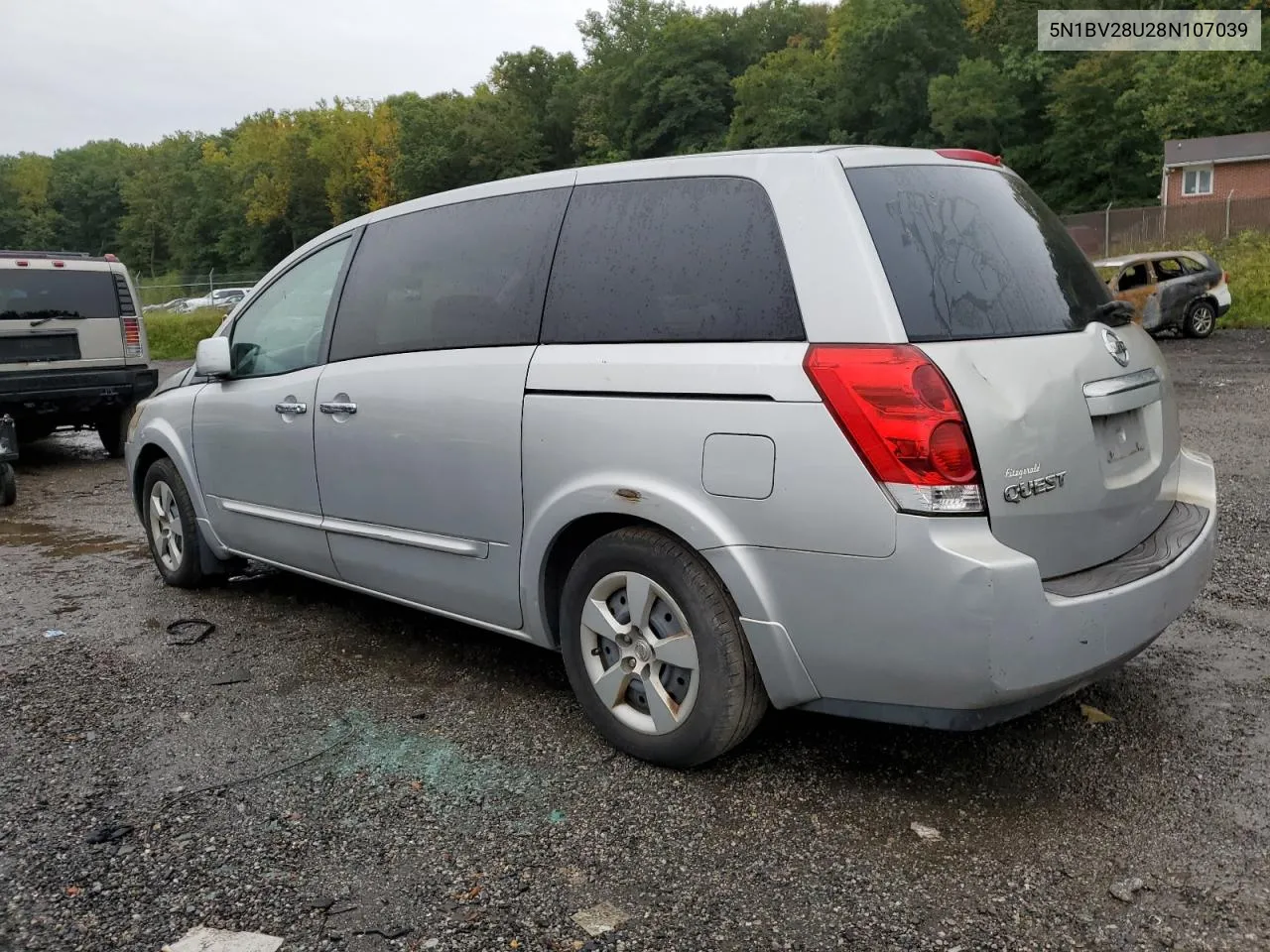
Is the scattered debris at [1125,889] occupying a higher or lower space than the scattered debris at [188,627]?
higher

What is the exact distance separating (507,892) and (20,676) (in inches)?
112

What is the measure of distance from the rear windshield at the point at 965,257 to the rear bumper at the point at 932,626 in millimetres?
612

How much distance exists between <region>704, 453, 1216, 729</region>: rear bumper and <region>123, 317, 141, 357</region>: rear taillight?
9.71 metres

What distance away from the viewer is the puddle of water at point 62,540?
6.99 m

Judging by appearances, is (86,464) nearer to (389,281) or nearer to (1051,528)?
(389,281)

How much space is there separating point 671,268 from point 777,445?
758mm

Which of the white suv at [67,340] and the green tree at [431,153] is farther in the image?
the green tree at [431,153]

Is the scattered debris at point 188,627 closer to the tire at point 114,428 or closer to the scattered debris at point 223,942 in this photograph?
the scattered debris at point 223,942

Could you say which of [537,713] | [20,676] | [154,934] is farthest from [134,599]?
[154,934]

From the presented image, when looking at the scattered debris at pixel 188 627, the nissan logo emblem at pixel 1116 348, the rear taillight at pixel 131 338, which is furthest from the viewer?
the rear taillight at pixel 131 338

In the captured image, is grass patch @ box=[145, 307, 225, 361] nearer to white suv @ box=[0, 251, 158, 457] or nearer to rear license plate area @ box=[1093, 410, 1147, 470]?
white suv @ box=[0, 251, 158, 457]

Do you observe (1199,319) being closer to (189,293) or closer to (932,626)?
(932,626)

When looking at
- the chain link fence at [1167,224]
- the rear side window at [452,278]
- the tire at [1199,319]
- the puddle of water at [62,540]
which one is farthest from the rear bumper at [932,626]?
the chain link fence at [1167,224]

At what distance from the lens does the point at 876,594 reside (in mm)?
2727
